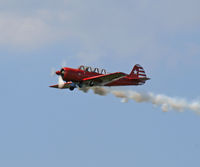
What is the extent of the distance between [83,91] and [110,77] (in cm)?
328

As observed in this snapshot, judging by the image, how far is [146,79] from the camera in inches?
4321

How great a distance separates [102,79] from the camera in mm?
105875

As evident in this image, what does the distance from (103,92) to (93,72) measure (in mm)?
3482

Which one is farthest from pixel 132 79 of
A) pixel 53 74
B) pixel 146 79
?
pixel 53 74

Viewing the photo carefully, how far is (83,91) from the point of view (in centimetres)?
10712

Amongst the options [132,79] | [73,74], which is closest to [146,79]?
[132,79]

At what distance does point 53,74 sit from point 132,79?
27.4 ft

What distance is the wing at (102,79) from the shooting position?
10500cm

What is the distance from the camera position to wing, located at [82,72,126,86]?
105 m
